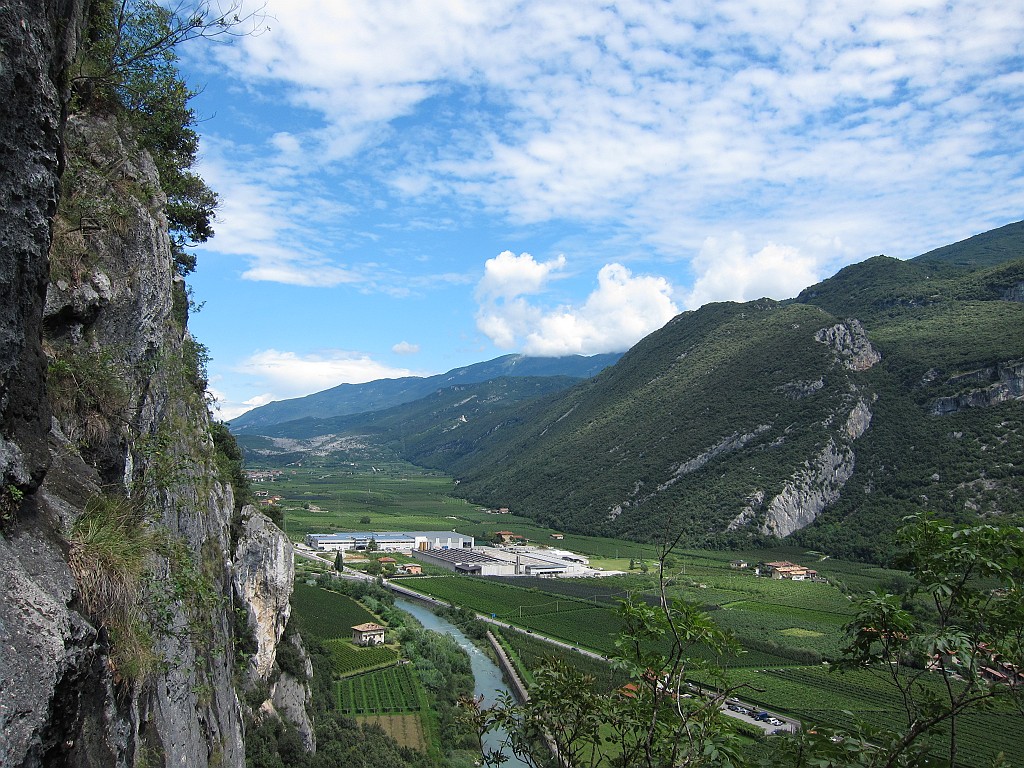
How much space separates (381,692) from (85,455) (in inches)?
1410

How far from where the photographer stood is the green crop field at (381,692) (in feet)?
113

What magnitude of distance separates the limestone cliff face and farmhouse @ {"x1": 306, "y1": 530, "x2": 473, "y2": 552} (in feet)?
275

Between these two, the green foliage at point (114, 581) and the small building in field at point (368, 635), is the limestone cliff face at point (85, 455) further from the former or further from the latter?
Answer: the small building in field at point (368, 635)

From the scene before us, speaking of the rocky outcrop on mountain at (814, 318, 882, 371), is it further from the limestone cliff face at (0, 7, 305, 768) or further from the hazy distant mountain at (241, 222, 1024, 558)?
the limestone cliff face at (0, 7, 305, 768)

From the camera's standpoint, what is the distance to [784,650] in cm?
4719

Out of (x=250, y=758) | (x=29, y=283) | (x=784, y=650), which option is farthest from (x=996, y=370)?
(x=29, y=283)

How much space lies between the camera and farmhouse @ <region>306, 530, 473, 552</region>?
89.1m

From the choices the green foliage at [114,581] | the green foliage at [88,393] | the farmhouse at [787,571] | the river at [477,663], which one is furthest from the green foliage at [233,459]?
the farmhouse at [787,571]

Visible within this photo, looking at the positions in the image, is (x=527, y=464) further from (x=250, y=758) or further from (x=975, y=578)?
(x=975, y=578)

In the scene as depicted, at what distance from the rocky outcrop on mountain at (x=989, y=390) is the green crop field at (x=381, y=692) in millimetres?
95786

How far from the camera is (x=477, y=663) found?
4425 cm

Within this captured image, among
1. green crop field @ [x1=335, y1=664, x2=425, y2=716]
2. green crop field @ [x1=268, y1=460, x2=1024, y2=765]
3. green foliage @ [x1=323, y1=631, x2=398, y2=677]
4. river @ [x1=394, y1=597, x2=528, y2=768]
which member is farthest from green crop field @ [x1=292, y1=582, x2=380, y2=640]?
green crop field @ [x1=335, y1=664, x2=425, y2=716]

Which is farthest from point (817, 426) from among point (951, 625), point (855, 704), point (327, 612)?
point (951, 625)

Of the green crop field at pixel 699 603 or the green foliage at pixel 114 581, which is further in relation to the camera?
the green crop field at pixel 699 603
